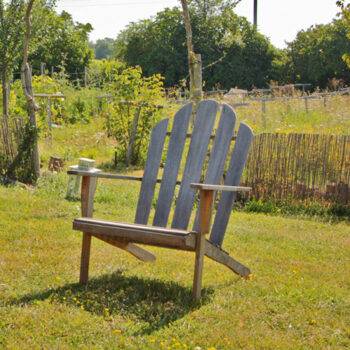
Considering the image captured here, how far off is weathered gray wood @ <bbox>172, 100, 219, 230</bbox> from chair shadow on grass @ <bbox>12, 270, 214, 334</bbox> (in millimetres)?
499

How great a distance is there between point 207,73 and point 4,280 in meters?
23.2

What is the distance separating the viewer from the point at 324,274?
11.7 ft

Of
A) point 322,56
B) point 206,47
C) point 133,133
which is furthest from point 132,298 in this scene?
point 206,47

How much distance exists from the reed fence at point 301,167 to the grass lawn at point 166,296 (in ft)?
5.76

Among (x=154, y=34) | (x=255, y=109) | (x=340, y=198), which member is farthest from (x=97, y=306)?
(x=154, y=34)

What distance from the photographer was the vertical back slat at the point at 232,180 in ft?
11.1

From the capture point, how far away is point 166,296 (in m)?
2.96

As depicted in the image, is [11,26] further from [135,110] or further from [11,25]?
[135,110]

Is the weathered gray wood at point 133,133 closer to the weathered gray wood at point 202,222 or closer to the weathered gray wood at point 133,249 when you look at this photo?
the weathered gray wood at point 133,249

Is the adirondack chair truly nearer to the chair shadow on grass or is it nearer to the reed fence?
the chair shadow on grass

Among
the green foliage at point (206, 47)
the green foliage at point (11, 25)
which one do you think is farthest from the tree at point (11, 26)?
the green foliage at point (206, 47)

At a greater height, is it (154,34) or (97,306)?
(154,34)

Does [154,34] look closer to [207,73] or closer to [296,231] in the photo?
[207,73]

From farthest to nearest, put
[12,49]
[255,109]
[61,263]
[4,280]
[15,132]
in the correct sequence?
[255,109] < [12,49] < [15,132] < [61,263] < [4,280]
